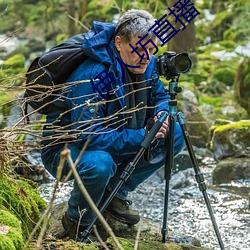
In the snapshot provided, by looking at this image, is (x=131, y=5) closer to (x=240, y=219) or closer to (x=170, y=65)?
(x=240, y=219)

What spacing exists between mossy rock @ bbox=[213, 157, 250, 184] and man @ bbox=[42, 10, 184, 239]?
2704mm

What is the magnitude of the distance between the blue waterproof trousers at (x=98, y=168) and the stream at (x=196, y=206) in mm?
715

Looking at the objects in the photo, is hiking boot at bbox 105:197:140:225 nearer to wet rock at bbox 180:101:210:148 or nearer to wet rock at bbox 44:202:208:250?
wet rock at bbox 44:202:208:250

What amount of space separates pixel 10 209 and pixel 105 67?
0.91m

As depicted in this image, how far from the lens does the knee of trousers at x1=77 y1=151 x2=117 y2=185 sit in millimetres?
3061

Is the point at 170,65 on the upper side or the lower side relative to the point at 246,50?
upper

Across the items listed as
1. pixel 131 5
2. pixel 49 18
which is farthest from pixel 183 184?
pixel 49 18

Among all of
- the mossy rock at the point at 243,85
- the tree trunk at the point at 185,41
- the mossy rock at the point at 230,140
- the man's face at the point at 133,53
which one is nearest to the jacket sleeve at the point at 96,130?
the man's face at the point at 133,53

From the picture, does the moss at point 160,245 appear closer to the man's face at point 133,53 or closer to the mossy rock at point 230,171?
the man's face at point 133,53

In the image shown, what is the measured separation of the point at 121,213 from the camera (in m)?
3.59

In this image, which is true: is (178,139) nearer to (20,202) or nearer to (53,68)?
(53,68)

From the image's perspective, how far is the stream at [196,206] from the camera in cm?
445

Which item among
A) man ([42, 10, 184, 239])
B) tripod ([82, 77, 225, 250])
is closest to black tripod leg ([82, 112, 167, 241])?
tripod ([82, 77, 225, 250])

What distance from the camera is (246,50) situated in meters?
11.3
